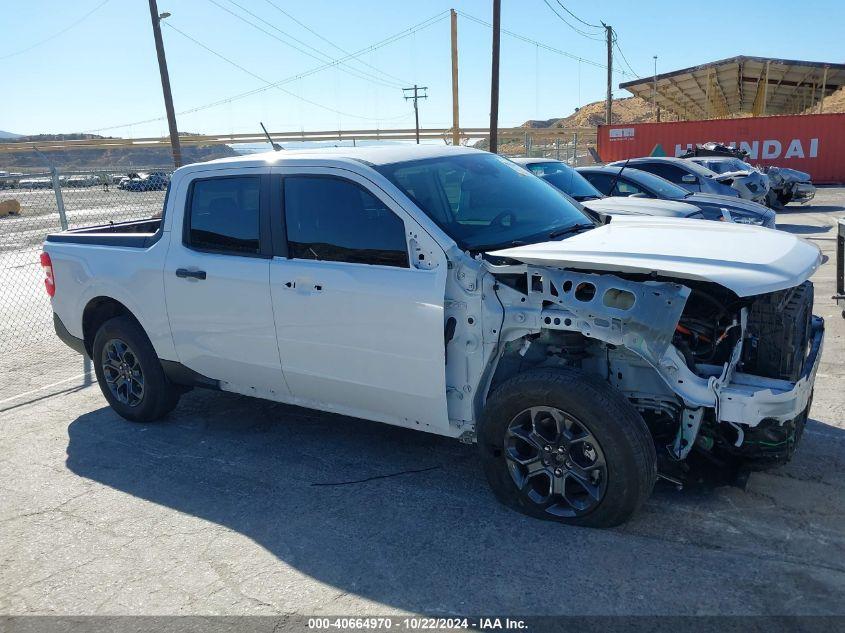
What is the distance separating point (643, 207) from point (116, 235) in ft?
18.9

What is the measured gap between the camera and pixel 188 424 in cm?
541

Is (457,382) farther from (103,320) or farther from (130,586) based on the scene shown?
(103,320)

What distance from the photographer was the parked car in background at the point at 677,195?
1005cm

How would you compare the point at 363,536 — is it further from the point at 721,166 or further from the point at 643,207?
the point at 721,166

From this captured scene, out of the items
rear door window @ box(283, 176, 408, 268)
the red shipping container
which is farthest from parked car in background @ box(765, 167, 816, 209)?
rear door window @ box(283, 176, 408, 268)

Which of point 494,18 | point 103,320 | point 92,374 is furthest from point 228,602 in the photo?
point 494,18

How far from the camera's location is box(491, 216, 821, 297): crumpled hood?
3.16 meters

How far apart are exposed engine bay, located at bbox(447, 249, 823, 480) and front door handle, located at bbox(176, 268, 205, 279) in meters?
1.85

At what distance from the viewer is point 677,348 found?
3441 mm

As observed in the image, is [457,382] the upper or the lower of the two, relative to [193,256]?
lower

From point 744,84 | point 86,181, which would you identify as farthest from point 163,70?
point 744,84

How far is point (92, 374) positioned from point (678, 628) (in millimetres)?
5821

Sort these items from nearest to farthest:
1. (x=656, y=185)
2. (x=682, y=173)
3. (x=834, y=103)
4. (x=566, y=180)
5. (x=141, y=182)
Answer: (x=566, y=180) → (x=656, y=185) → (x=682, y=173) → (x=141, y=182) → (x=834, y=103)

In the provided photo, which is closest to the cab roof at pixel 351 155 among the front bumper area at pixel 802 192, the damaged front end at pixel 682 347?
the damaged front end at pixel 682 347
